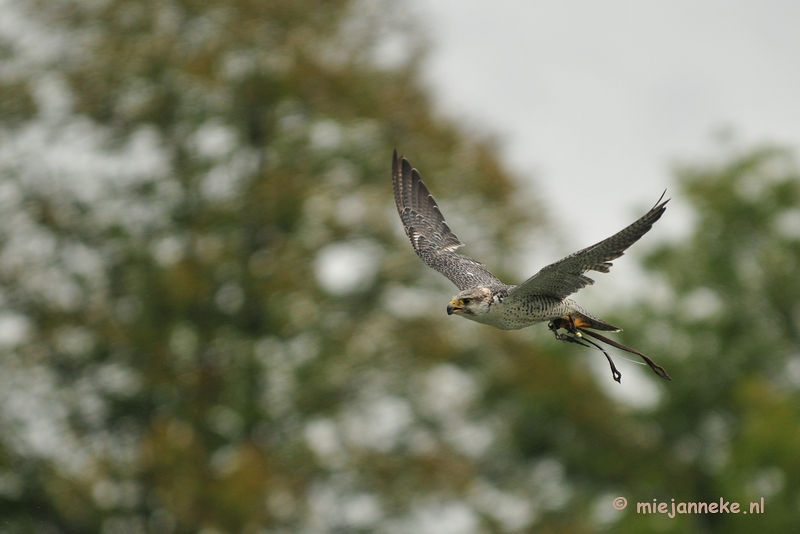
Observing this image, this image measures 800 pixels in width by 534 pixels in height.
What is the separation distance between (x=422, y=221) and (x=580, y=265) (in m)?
2.88

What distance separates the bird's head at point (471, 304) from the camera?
7219mm

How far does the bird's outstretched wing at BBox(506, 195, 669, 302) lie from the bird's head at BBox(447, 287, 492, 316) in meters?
0.15

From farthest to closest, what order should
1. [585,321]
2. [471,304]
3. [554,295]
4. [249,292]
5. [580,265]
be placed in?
1. [249,292]
2. [585,321]
3. [554,295]
4. [471,304]
5. [580,265]

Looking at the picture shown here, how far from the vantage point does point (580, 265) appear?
7.00 metres

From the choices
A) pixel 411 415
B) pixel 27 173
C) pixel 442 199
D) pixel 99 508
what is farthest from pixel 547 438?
pixel 27 173

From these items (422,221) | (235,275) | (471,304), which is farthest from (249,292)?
(471,304)

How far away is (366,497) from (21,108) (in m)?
7.12

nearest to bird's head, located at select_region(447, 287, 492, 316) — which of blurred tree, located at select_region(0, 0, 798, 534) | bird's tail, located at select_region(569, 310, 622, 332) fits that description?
bird's tail, located at select_region(569, 310, 622, 332)

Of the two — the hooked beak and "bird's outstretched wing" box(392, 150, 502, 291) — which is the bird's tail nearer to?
the hooked beak

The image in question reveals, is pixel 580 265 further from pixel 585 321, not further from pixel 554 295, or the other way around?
pixel 585 321

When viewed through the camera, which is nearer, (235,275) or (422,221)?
(422,221)

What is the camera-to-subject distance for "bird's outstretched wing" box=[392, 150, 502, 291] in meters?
9.15

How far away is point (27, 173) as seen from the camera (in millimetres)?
14992

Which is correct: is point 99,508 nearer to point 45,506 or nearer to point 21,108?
point 45,506
